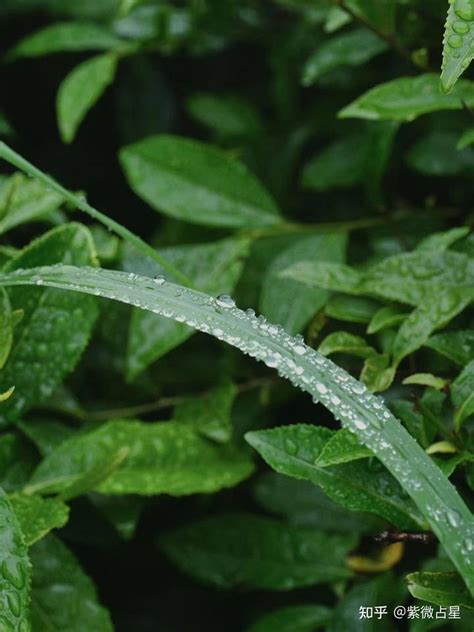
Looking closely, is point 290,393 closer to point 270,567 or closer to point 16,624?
point 270,567

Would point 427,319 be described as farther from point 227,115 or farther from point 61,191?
point 227,115

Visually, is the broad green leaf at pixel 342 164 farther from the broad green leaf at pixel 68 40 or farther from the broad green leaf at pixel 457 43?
the broad green leaf at pixel 457 43

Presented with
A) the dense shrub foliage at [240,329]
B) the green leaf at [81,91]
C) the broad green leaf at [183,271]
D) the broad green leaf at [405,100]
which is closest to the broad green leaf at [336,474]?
the dense shrub foliage at [240,329]

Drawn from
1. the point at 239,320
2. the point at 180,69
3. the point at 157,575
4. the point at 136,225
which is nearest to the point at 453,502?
the point at 239,320

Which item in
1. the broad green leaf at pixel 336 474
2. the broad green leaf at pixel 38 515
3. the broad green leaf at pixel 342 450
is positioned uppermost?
the broad green leaf at pixel 342 450

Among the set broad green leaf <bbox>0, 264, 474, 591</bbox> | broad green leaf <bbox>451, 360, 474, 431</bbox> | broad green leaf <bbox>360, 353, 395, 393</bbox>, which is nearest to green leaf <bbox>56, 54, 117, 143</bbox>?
broad green leaf <bbox>0, 264, 474, 591</bbox>
